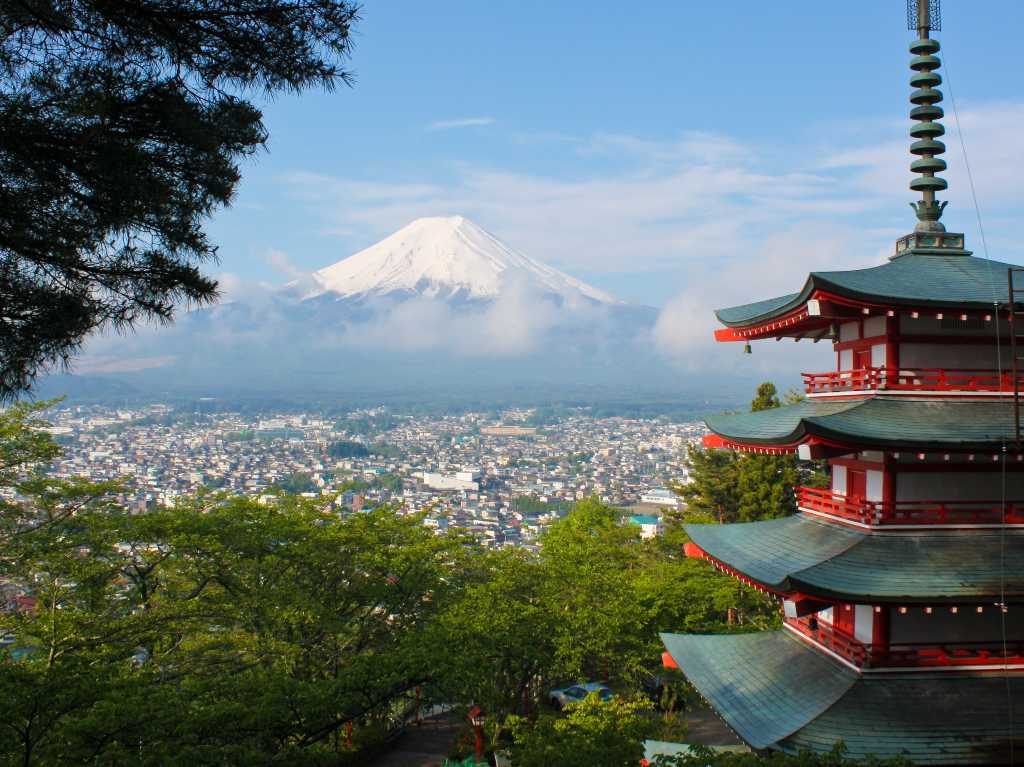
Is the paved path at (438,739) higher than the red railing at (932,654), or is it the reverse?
the red railing at (932,654)

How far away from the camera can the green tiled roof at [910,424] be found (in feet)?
31.3

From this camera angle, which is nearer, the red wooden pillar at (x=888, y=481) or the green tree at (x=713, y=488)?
the red wooden pillar at (x=888, y=481)

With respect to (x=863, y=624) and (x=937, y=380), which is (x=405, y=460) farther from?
(x=937, y=380)

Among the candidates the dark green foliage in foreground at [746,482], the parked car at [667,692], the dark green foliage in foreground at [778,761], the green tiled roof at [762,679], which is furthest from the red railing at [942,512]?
the dark green foliage in foreground at [746,482]

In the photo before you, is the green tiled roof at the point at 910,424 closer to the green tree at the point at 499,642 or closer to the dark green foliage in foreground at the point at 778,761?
the dark green foliage in foreground at the point at 778,761

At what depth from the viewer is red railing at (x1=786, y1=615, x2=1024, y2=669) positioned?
382 inches

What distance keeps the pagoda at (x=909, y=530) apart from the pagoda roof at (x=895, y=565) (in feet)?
0.08

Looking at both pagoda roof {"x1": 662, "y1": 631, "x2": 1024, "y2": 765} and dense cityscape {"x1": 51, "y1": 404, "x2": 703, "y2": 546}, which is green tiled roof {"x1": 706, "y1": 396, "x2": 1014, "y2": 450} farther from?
dense cityscape {"x1": 51, "y1": 404, "x2": 703, "y2": 546}

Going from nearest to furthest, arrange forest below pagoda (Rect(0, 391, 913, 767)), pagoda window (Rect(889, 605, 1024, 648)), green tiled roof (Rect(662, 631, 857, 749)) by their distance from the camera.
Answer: forest below pagoda (Rect(0, 391, 913, 767)) < green tiled roof (Rect(662, 631, 857, 749)) < pagoda window (Rect(889, 605, 1024, 648))

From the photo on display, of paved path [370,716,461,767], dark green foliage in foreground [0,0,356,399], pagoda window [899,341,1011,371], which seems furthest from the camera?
paved path [370,716,461,767]

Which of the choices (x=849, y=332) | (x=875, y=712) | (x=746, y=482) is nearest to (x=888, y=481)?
Answer: (x=849, y=332)

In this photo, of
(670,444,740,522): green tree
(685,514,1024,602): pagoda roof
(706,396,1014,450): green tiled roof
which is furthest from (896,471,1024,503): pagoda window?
(670,444,740,522): green tree

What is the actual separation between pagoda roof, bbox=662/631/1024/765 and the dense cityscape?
13.5m

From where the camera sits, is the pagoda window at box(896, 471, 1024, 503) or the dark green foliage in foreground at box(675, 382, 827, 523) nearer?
the pagoda window at box(896, 471, 1024, 503)
